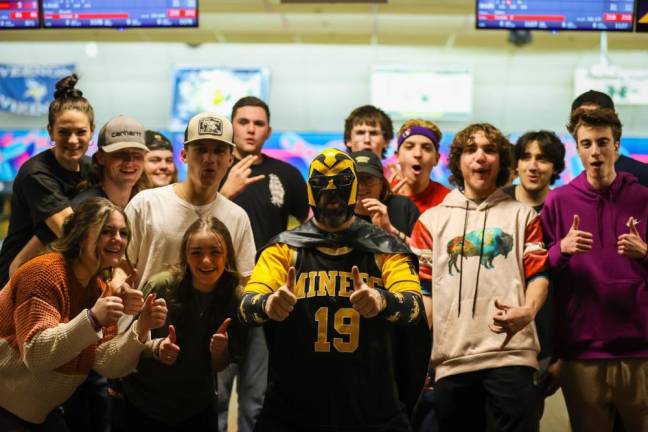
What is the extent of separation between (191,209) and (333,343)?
0.99m

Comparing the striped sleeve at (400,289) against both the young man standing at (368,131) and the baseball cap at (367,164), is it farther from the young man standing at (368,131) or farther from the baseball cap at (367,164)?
the young man standing at (368,131)

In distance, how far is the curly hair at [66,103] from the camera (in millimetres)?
3420

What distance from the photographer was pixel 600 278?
9.97ft

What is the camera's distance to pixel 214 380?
2.91 m

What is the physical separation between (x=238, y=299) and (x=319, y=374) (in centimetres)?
57

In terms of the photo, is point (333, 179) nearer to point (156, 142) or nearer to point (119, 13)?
point (156, 142)

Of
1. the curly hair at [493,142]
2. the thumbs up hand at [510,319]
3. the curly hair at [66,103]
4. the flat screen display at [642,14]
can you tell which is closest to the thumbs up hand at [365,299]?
the thumbs up hand at [510,319]

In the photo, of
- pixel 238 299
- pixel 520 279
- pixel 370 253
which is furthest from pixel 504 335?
A: pixel 238 299

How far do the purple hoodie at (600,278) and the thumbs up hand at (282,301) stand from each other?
119cm

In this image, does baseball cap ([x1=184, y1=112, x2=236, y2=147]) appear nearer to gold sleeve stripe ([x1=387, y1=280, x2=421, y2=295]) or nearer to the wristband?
the wristband

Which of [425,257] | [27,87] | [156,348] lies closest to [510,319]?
[425,257]

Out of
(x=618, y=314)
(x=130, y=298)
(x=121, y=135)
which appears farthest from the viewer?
(x=121, y=135)

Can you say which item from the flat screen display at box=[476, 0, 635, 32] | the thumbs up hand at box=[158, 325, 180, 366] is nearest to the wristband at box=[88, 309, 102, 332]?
the thumbs up hand at box=[158, 325, 180, 366]

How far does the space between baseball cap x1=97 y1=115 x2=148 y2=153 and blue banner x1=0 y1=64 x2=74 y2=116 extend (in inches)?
169
